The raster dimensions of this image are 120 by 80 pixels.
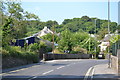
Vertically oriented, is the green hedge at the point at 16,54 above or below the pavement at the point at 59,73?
above

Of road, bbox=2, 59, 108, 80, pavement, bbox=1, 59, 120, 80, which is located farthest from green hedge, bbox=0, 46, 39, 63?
road, bbox=2, 59, 108, 80

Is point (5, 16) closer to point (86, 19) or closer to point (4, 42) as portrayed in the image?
point (4, 42)

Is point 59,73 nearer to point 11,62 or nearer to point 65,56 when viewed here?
point 11,62

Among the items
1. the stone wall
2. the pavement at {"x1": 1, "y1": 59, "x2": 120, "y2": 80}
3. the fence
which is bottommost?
the fence

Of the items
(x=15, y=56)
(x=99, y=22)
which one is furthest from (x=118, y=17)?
(x=99, y=22)

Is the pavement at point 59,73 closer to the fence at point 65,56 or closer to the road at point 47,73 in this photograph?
the road at point 47,73

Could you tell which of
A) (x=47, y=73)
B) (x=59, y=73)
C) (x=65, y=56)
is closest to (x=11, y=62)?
(x=47, y=73)

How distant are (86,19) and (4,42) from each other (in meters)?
163

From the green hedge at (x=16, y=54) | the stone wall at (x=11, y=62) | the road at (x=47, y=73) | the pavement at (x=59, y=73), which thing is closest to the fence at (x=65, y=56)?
the green hedge at (x=16, y=54)

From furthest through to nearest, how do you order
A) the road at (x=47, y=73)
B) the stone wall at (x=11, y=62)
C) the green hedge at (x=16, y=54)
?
1. the green hedge at (x=16, y=54)
2. the stone wall at (x=11, y=62)
3. the road at (x=47, y=73)

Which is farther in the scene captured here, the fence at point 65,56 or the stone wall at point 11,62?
the fence at point 65,56

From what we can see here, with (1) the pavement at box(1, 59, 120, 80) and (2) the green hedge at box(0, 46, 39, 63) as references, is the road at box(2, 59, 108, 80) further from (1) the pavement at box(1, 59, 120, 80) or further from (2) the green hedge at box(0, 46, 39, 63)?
(2) the green hedge at box(0, 46, 39, 63)

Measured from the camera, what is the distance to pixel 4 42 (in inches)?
1147

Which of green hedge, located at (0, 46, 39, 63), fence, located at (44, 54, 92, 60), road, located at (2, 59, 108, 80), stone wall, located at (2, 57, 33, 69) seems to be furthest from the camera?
fence, located at (44, 54, 92, 60)
